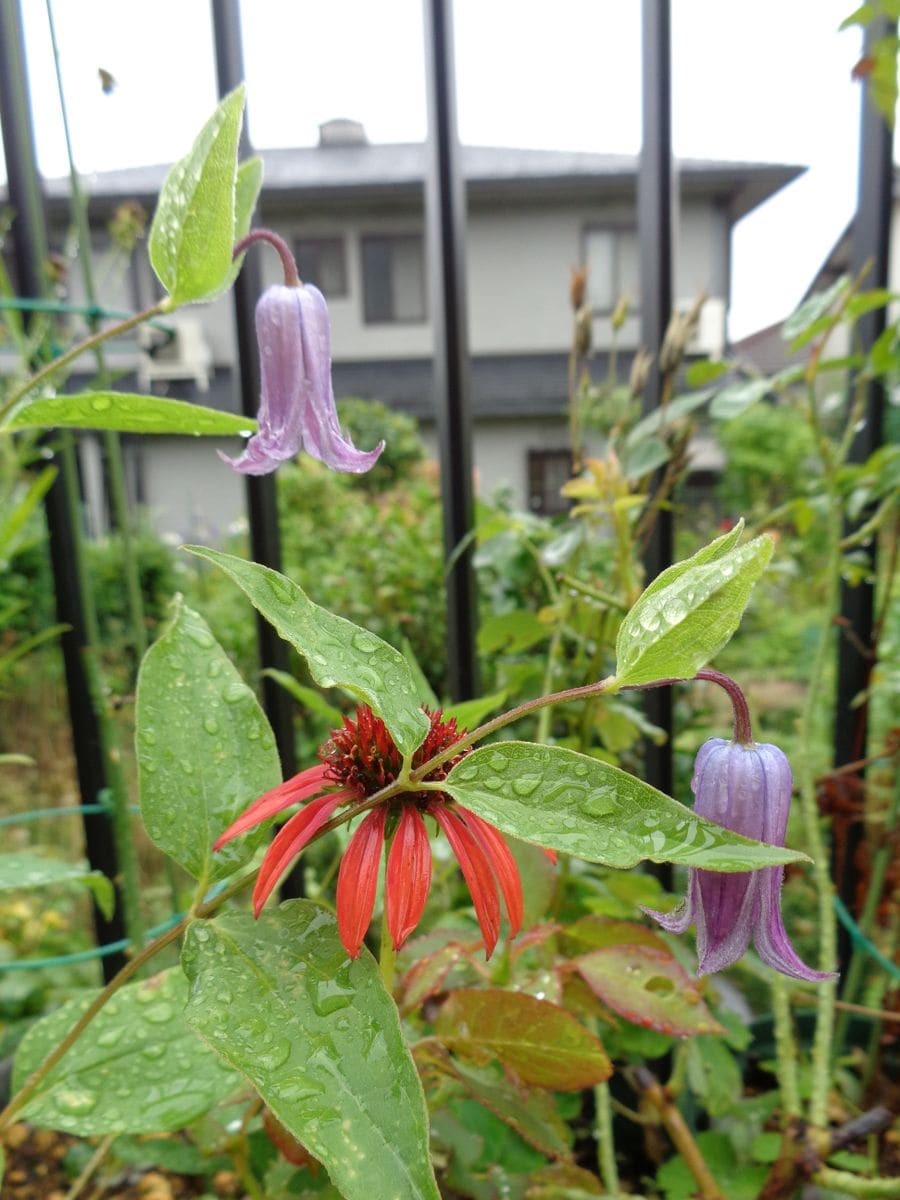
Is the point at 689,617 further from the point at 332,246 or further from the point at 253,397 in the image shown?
the point at 332,246

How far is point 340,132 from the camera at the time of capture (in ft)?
38.6

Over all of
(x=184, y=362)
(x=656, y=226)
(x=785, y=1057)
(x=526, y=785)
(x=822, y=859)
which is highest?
(x=184, y=362)

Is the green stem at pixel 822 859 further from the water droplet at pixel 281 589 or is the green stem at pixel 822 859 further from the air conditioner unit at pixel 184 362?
the air conditioner unit at pixel 184 362

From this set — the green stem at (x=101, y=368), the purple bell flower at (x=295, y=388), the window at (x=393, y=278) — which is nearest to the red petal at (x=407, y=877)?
the purple bell flower at (x=295, y=388)

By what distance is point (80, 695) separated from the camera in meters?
0.88

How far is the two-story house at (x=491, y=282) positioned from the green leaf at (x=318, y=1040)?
328 inches

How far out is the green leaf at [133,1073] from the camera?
403 millimetres

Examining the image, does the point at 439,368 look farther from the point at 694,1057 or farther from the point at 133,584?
the point at 694,1057

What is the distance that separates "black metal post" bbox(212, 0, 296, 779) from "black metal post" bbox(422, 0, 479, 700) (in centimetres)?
19

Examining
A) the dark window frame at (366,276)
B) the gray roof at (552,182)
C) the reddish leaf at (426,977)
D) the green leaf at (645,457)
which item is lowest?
the reddish leaf at (426,977)

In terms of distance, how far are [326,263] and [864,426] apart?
30.3 ft

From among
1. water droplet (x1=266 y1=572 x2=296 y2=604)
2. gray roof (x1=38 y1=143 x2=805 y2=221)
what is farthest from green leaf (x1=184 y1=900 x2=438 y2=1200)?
gray roof (x1=38 y1=143 x2=805 y2=221)

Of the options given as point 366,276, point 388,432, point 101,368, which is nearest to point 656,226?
point 101,368

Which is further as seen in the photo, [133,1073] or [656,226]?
[656,226]
